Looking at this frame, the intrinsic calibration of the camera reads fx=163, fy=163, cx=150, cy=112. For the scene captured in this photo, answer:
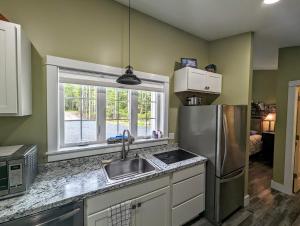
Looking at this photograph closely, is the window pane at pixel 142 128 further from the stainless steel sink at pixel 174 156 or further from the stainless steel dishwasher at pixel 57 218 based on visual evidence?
the stainless steel dishwasher at pixel 57 218

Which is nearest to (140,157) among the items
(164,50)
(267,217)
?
(164,50)

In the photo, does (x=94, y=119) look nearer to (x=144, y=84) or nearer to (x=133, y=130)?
(x=133, y=130)

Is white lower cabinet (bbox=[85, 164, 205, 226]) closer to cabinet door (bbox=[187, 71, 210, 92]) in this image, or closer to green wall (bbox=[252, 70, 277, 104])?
cabinet door (bbox=[187, 71, 210, 92])

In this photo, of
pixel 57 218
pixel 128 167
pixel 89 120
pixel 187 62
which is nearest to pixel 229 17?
pixel 187 62

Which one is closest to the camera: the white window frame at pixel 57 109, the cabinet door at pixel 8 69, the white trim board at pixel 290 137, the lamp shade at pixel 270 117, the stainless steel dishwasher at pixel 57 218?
the stainless steel dishwasher at pixel 57 218

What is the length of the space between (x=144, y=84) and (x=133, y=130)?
66cm

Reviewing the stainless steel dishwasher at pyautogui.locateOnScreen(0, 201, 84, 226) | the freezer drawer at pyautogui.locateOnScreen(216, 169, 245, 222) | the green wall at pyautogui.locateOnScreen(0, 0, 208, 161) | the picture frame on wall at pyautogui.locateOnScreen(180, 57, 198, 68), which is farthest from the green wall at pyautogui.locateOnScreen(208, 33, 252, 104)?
the stainless steel dishwasher at pyautogui.locateOnScreen(0, 201, 84, 226)

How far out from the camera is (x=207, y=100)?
297 centimetres

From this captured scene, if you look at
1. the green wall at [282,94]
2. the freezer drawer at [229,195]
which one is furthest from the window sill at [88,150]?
the green wall at [282,94]

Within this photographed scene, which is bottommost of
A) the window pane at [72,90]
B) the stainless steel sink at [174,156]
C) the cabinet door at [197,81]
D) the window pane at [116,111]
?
the stainless steel sink at [174,156]

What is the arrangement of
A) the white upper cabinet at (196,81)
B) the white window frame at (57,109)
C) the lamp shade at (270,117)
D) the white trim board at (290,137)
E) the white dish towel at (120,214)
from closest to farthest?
the white dish towel at (120,214)
the white window frame at (57,109)
the white upper cabinet at (196,81)
the white trim board at (290,137)
the lamp shade at (270,117)

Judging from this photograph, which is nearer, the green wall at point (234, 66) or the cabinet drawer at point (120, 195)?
the cabinet drawer at point (120, 195)

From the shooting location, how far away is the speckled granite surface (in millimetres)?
1044

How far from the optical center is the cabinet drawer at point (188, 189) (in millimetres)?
1871
